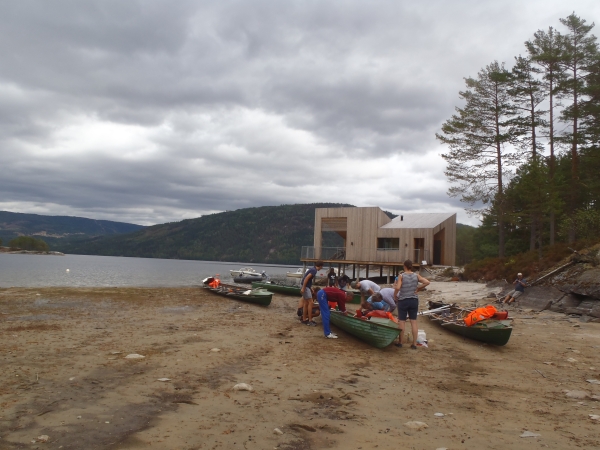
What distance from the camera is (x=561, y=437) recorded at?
491cm

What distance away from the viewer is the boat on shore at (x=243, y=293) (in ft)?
61.3

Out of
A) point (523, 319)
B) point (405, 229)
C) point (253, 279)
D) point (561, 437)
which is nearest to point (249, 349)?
point (561, 437)

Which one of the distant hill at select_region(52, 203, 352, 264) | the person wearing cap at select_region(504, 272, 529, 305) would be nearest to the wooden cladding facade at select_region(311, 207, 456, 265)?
the person wearing cap at select_region(504, 272, 529, 305)

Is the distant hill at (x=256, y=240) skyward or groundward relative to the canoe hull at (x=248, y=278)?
skyward

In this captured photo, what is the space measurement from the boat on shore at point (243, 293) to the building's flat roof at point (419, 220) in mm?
16837

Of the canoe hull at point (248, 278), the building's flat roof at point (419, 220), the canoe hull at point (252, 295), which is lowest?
the canoe hull at point (248, 278)

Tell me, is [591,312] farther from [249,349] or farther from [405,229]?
[405,229]

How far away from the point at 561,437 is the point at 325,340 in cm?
588

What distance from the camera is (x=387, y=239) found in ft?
120

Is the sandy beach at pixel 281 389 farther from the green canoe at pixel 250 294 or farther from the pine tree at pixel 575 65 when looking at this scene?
the pine tree at pixel 575 65

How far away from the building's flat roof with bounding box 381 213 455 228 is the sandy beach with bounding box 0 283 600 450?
23966 millimetres

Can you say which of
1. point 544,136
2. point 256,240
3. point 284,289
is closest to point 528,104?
point 544,136

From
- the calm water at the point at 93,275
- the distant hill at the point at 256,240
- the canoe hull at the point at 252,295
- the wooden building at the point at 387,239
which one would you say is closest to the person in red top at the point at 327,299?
the canoe hull at the point at 252,295

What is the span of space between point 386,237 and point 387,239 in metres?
0.87
